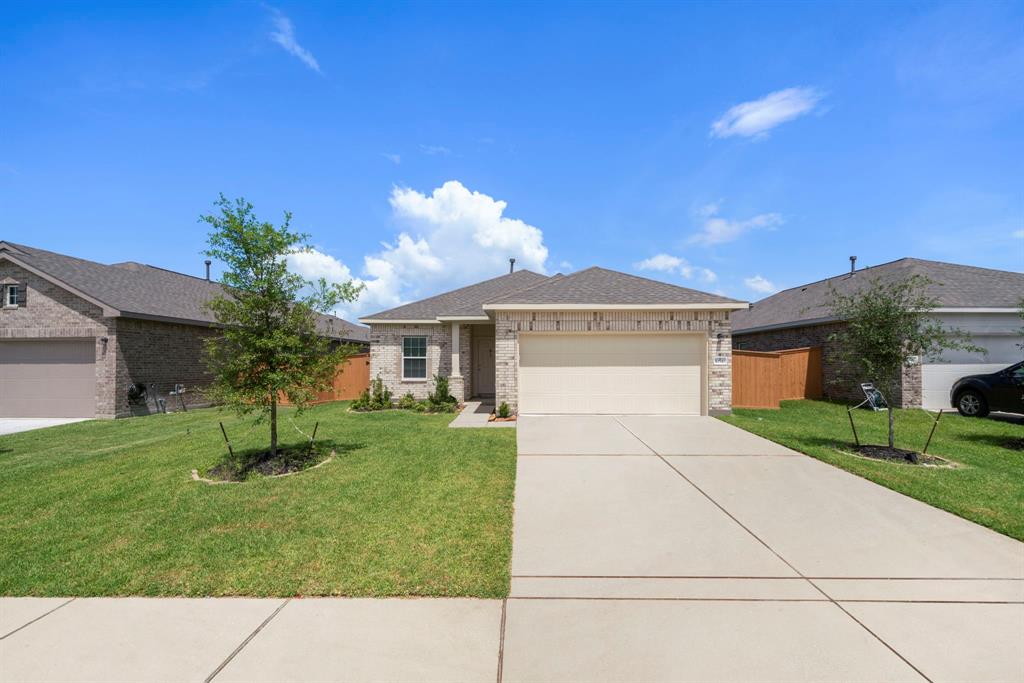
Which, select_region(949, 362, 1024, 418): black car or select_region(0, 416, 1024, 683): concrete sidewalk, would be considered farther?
select_region(949, 362, 1024, 418): black car

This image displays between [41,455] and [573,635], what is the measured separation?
433 inches

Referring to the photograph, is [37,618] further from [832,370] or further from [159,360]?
[832,370]

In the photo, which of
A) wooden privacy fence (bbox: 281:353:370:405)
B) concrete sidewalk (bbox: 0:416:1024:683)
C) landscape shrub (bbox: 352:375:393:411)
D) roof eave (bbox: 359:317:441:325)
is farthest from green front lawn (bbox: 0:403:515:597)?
wooden privacy fence (bbox: 281:353:370:405)

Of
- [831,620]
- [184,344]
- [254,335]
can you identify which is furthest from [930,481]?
[184,344]

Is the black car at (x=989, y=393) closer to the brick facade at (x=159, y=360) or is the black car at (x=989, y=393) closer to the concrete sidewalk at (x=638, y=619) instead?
the concrete sidewalk at (x=638, y=619)

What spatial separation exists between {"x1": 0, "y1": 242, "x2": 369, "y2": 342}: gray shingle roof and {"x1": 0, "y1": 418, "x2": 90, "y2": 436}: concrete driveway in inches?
141

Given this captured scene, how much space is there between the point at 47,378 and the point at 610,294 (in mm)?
17652

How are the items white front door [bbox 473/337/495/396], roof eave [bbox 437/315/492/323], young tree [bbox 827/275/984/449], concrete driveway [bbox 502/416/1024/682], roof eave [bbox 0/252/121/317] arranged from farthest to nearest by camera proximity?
white front door [bbox 473/337/495/396] → roof eave [bbox 437/315/492/323] → roof eave [bbox 0/252/121/317] → young tree [bbox 827/275/984/449] → concrete driveway [bbox 502/416/1024/682]

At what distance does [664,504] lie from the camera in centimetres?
560

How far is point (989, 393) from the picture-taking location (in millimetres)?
12391

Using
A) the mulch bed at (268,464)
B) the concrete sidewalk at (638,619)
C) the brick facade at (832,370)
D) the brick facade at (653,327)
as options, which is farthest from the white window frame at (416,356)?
the brick facade at (832,370)

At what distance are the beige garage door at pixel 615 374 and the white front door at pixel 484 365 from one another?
183 inches

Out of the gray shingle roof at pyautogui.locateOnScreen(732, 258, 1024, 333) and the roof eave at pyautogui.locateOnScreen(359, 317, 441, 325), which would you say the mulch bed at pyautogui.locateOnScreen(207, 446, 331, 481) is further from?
the gray shingle roof at pyautogui.locateOnScreen(732, 258, 1024, 333)

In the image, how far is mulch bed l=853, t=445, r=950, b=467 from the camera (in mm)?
7707
